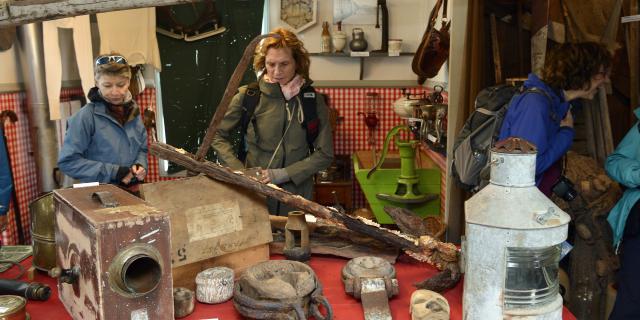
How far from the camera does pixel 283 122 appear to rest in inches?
134

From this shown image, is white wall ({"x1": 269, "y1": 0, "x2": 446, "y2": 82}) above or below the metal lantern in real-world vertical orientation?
above

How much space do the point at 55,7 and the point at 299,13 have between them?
4.81m

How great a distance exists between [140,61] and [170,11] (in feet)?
2.04

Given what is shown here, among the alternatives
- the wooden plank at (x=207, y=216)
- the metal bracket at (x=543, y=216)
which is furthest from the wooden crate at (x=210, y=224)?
the metal bracket at (x=543, y=216)

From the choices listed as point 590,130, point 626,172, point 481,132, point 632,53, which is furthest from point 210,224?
point 632,53

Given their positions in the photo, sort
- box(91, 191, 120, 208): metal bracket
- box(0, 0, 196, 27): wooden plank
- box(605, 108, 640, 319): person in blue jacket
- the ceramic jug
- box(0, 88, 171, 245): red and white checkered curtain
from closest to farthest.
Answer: box(0, 0, 196, 27): wooden plank
box(91, 191, 120, 208): metal bracket
box(605, 108, 640, 319): person in blue jacket
box(0, 88, 171, 245): red and white checkered curtain
the ceramic jug

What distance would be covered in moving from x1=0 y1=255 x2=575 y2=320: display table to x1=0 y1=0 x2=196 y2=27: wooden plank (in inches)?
36.4

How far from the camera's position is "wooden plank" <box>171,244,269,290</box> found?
2051 mm

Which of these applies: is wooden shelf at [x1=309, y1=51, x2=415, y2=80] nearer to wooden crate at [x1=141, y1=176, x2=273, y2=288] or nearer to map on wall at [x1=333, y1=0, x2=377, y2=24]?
map on wall at [x1=333, y1=0, x2=377, y2=24]

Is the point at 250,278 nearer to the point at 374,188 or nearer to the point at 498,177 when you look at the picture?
the point at 498,177

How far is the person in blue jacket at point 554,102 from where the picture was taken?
281 centimetres

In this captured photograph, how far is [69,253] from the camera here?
6.06 feet

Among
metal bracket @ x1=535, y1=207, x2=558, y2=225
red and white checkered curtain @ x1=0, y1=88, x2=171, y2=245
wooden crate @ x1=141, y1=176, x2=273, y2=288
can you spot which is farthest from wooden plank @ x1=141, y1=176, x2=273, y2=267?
red and white checkered curtain @ x1=0, y1=88, x2=171, y2=245

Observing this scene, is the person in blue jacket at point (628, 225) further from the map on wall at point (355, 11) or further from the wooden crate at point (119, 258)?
the map on wall at point (355, 11)
